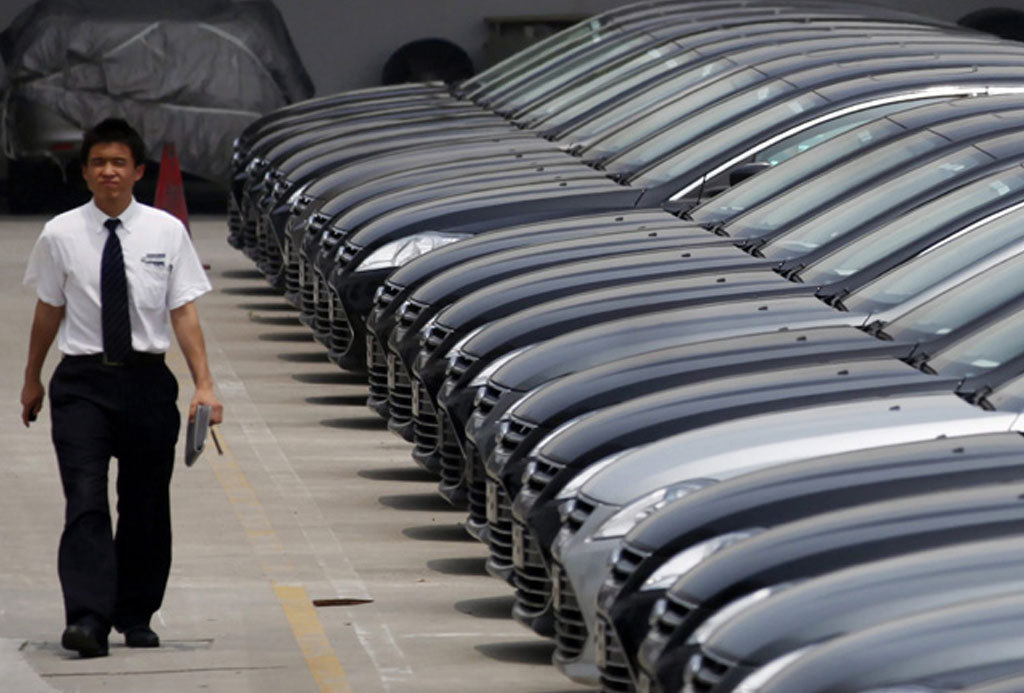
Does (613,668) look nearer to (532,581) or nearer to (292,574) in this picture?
(532,581)

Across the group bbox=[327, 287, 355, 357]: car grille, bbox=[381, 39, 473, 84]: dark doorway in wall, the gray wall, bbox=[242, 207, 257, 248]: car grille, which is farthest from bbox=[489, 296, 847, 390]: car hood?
the gray wall

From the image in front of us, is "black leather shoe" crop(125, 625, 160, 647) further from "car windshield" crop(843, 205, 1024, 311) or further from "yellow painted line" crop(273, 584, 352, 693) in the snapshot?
"car windshield" crop(843, 205, 1024, 311)

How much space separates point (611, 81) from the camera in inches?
612

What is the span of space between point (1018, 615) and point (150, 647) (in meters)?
4.11

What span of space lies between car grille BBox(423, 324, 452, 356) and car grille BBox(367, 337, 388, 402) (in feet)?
3.83

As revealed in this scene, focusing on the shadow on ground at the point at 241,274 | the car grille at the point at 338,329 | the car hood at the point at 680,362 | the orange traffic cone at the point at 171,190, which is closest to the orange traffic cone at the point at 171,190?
the orange traffic cone at the point at 171,190

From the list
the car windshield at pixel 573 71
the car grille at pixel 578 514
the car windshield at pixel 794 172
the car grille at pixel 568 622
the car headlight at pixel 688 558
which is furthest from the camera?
the car windshield at pixel 573 71

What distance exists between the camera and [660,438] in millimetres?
7367

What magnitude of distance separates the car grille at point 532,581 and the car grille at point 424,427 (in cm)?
242

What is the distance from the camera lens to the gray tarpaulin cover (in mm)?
22578

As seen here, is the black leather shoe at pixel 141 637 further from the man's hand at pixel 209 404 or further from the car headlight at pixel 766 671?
the car headlight at pixel 766 671

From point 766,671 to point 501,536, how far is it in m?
3.37

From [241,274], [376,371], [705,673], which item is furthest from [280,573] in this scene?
[241,274]

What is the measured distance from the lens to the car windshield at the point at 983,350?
714 cm
